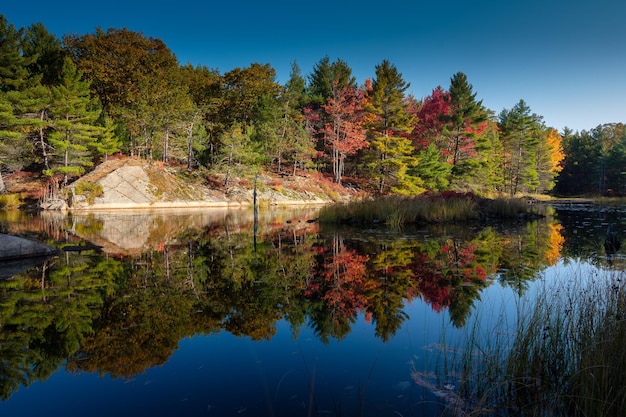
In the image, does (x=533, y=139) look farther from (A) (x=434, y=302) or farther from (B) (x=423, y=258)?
(A) (x=434, y=302)

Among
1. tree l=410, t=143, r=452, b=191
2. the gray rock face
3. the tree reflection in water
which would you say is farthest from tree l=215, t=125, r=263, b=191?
the gray rock face

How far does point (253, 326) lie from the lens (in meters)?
4.72

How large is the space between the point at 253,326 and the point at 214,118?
130 ft

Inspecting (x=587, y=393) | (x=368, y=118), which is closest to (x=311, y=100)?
(x=368, y=118)

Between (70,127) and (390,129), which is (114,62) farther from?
(390,129)

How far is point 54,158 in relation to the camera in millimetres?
30438

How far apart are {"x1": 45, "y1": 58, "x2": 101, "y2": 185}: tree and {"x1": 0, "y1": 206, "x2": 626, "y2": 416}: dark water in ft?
75.4

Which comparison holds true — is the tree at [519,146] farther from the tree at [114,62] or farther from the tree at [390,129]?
the tree at [114,62]

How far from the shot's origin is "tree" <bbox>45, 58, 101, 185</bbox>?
27.4 meters

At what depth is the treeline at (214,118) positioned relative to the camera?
29219 millimetres

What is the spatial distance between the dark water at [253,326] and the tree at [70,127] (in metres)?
23.0

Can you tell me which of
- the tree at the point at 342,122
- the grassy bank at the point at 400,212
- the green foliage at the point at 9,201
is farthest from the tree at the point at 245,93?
the grassy bank at the point at 400,212

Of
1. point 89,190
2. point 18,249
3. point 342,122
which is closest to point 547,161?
point 342,122

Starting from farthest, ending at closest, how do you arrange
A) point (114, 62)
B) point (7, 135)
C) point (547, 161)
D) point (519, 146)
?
point (547, 161) < point (519, 146) < point (114, 62) < point (7, 135)
